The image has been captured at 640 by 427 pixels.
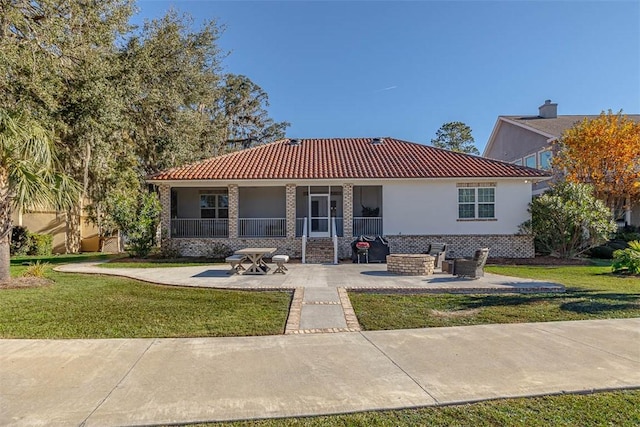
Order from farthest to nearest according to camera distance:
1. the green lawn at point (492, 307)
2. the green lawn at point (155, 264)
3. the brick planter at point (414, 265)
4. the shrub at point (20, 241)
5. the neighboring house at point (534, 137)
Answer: the neighboring house at point (534, 137), the shrub at point (20, 241), the green lawn at point (155, 264), the brick planter at point (414, 265), the green lawn at point (492, 307)

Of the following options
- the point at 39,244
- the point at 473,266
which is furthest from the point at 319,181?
the point at 39,244

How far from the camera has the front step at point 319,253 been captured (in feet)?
52.6

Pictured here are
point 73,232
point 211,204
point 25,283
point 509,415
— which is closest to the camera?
point 509,415

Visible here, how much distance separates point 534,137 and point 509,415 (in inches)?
1038

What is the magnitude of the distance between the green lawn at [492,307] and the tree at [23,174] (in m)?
8.10

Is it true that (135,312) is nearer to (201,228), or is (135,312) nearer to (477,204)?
(201,228)

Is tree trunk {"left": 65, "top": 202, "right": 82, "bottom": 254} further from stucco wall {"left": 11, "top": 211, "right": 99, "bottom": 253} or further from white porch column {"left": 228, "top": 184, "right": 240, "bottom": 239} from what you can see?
white porch column {"left": 228, "top": 184, "right": 240, "bottom": 239}

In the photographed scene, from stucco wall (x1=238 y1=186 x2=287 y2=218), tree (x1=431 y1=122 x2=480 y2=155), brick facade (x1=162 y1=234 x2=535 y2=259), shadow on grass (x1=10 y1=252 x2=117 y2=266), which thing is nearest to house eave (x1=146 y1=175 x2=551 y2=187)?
brick facade (x1=162 y1=234 x2=535 y2=259)

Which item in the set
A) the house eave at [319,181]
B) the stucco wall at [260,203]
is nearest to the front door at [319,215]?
the stucco wall at [260,203]

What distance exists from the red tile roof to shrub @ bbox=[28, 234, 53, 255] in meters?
8.09

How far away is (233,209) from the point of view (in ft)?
57.0

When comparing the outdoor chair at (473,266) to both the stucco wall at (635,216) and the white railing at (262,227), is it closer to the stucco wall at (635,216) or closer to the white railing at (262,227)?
the white railing at (262,227)

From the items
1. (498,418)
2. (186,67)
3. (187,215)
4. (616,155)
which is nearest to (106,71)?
(186,67)

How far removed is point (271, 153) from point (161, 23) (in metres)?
7.69
